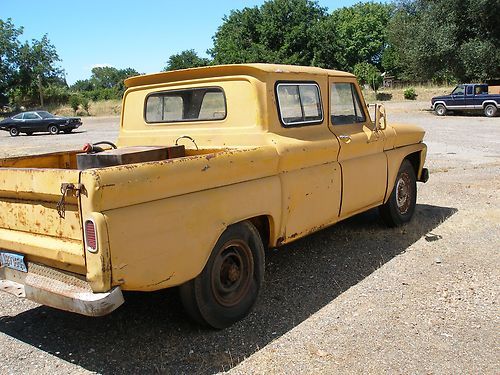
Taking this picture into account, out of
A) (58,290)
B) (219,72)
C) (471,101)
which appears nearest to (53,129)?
(471,101)

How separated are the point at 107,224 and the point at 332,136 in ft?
8.75

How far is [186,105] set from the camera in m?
4.95

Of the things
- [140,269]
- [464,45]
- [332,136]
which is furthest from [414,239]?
[464,45]

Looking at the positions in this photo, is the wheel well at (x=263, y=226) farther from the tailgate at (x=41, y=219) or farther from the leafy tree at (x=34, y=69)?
the leafy tree at (x=34, y=69)

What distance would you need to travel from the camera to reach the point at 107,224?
9.55 feet

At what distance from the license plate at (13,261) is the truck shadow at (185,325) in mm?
604

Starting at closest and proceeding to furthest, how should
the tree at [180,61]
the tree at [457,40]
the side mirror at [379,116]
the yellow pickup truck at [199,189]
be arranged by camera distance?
the yellow pickup truck at [199,189] → the side mirror at [379,116] → the tree at [457,40] → the tree at [180,61]

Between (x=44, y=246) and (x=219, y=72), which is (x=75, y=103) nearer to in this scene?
(x=219, y=72)

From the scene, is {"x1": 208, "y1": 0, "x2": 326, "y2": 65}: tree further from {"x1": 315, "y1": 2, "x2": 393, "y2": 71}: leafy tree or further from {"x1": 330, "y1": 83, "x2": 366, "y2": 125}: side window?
{"x1": 330, "y1": 83, "x2": 366, "y2": 125}: side window

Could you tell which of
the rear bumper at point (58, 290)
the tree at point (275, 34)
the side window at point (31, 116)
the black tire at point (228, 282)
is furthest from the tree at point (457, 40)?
the rear bumper at point (58, 290)

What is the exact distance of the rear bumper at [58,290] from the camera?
118 inches

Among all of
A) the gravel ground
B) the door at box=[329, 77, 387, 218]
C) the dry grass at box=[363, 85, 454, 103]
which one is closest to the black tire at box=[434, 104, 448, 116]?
the dry grass at box=[363, 85, 454, 103]

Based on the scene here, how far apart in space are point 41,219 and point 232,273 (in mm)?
1399

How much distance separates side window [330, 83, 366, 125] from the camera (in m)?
5.21
